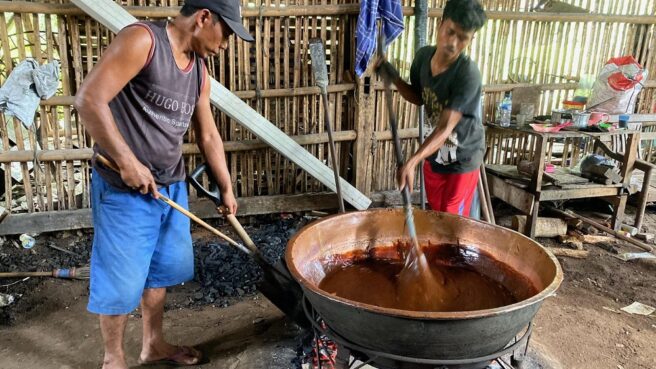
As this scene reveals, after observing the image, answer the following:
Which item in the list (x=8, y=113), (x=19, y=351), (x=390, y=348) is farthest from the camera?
(x=8, y=113)

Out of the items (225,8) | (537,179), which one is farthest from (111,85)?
(537,179)

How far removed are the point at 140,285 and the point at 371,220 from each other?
1164 millimetres

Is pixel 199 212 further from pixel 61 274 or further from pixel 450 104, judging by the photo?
pixel 450 104

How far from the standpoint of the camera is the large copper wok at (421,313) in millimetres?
1577

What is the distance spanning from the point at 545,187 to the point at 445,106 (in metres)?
2.35

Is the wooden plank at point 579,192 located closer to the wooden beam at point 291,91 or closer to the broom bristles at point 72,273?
the wooden beam at point 291,91

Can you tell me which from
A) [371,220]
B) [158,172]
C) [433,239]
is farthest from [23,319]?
[433,239]

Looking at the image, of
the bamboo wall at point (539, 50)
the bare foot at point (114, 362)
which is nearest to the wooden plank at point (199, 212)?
the bamboo wall at point (539, 50)

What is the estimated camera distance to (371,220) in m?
Answer: 2.38

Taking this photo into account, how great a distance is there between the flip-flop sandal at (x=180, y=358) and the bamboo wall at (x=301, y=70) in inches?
80.3

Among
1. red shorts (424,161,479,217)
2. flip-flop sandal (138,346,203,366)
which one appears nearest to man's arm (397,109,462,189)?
red shorts (424,161,479,217)

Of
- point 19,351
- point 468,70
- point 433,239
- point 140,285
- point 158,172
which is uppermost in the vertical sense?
point 468,70

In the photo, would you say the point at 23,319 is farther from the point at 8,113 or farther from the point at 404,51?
the point at 404,51

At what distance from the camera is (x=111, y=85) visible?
1958 millimetres
